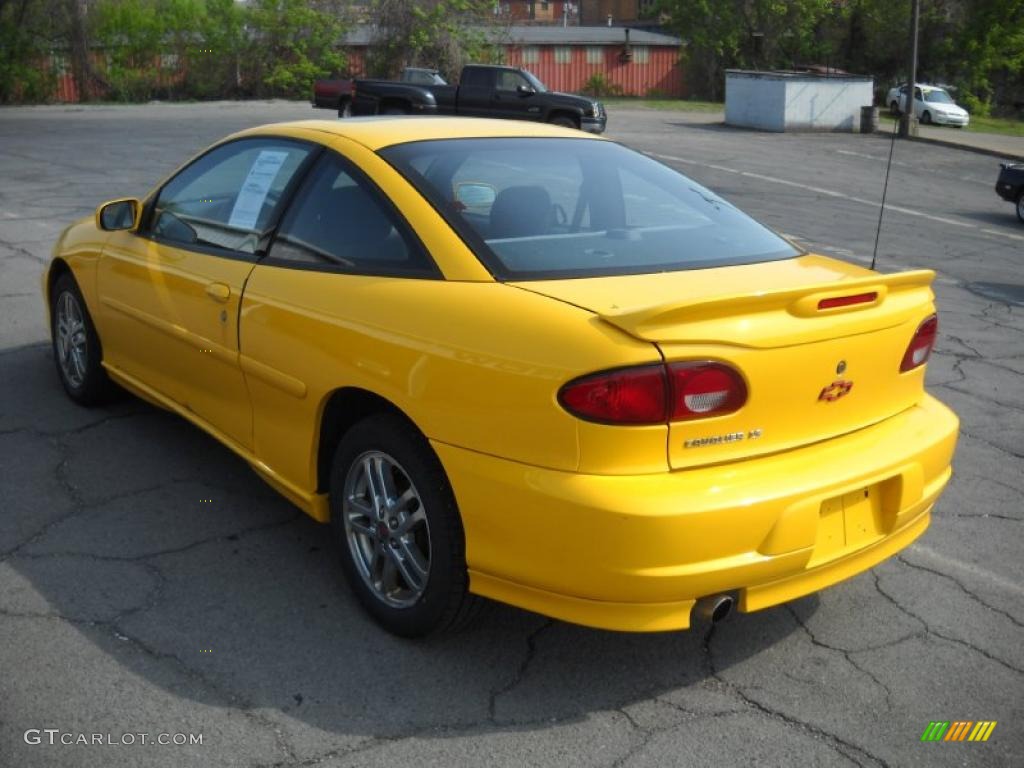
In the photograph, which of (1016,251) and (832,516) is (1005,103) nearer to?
(1016,251)

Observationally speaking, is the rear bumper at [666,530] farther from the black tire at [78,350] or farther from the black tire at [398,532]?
the black tire at [78,350]

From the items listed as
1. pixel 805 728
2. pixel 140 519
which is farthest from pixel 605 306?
pixel 140 519

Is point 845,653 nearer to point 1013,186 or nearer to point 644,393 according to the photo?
point 644,393

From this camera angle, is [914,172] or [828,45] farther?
[828,45]

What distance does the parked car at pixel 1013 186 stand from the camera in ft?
52.6

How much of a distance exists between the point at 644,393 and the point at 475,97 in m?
24.6

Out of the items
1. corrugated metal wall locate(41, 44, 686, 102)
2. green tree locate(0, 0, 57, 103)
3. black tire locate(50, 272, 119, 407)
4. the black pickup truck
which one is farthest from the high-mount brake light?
corrugated metal wall locate(41, 44, 686, 102)

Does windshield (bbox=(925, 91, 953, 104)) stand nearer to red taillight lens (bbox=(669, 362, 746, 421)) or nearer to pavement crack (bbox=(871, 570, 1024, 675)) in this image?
pavement crack (bbox=(871, 570, 1024, 675))

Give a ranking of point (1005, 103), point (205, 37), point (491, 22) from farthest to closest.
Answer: point (1005, 103) < point (491, 22) < point (205, 37)

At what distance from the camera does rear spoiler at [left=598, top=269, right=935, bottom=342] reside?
2.92 meters

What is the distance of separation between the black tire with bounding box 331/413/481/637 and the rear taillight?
0.54 metres

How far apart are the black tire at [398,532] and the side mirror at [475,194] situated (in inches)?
29.5

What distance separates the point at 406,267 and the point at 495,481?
2.69ft

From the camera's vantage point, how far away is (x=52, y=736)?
2984 mm
